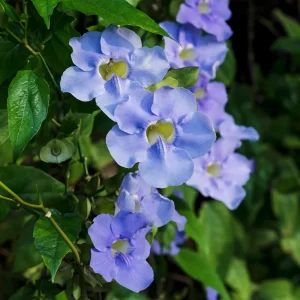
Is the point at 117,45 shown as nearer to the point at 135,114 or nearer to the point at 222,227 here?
the point at 135,114

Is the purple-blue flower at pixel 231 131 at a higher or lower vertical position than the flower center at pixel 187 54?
lower

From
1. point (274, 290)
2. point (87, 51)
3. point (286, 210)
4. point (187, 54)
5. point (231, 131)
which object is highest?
point (87, 51)

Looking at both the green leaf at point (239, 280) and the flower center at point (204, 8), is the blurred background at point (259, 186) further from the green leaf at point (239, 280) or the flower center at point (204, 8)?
the flower center at point (204, 8)

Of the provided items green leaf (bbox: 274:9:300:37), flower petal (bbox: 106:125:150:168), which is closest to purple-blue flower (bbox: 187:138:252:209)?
flower petal (bbox: 106:125:150:168)

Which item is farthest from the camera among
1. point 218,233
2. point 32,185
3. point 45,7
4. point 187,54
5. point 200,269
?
point 218,233

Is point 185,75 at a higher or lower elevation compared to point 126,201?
higher

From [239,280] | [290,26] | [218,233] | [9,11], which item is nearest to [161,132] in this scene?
[9,11]

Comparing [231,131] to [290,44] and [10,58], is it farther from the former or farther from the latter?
[290,44]

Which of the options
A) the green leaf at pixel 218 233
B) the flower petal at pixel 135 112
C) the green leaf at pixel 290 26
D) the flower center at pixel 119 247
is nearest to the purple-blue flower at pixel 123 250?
the flower center at pixel 119 247
